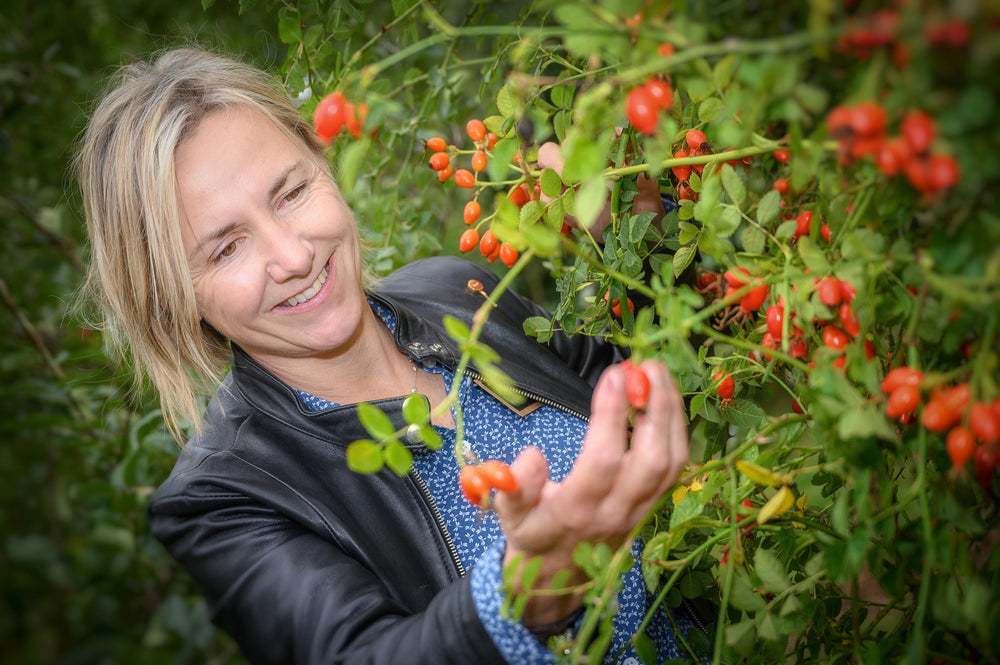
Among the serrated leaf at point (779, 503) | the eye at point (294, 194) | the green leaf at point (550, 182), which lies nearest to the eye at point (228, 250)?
the eye at point (294, 194)

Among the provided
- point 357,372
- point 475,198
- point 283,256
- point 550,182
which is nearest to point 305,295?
point 283,256

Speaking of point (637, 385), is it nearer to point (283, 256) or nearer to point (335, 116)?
point (335, 116)

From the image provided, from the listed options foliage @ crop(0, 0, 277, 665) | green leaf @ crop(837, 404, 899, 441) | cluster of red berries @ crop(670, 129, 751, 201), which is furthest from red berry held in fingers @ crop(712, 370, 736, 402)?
foliage @ crop(0, 0, 277, 665)

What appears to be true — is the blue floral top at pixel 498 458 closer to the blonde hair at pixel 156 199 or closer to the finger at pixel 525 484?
the blonde hair at pixel 156 199

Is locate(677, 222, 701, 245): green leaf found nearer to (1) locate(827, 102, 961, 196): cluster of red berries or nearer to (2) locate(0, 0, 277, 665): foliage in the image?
(1) locate(827, 102, 961, 196): cluster of red berries

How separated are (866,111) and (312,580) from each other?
0.88 metres

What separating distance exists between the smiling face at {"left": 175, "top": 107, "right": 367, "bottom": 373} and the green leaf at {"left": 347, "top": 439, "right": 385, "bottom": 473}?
598 millimetres

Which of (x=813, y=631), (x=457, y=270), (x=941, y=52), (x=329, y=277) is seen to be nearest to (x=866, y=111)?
(x=941, y=52)

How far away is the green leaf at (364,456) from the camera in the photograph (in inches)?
23.2

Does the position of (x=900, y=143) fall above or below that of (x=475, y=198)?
above

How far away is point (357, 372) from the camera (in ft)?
4.48

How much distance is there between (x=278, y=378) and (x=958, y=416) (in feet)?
3.47

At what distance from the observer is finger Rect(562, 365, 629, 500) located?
2.03 ft

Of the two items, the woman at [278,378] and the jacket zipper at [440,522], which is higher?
the woman at [278,378]
